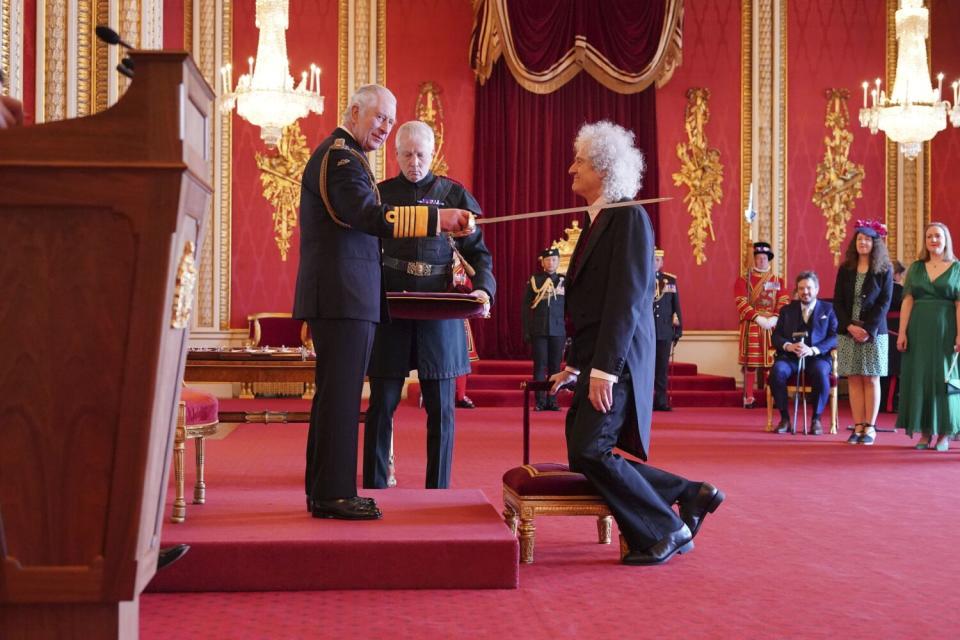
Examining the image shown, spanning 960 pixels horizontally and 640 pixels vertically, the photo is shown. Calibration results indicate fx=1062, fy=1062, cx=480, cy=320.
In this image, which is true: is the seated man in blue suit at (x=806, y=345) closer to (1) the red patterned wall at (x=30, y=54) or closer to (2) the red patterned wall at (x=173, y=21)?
(1) the red patterned wall at (x=30, y=54)

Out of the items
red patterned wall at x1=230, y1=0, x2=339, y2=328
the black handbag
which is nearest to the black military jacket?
the black handbag

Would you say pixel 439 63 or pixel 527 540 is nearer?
pixel 527 540

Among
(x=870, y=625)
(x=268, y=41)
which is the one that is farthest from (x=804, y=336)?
(x=870, y=625)

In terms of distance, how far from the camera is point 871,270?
7.45 metres

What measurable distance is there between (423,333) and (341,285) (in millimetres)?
1115

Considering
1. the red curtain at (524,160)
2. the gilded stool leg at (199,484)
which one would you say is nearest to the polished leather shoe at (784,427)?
the red curtain at (524,160)

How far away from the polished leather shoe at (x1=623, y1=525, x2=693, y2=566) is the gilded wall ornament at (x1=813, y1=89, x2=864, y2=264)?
9.19m

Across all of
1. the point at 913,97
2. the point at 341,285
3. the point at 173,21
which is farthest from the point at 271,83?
the point at 341,285

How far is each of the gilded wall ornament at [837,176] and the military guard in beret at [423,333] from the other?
8.44 metres

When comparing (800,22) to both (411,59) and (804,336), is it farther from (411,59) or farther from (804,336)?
(804,336)

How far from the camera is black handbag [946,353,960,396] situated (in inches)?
271

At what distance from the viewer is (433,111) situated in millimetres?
11680

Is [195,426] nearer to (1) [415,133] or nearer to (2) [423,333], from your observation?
(2) [423,333]

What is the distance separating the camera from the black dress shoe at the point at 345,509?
329 cm
